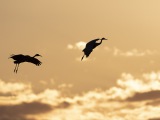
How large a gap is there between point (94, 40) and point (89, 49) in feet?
8.73

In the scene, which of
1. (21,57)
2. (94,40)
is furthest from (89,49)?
(21,57)

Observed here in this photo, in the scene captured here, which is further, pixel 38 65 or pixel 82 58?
→ pixel 38 65

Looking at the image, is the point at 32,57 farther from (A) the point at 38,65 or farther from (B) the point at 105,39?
(B) the point at 105,39

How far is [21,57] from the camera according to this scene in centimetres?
10100

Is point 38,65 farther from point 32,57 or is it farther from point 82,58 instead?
point 82,58

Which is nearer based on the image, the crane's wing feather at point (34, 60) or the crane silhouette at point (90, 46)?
the crane silhouette at point (90, 46)

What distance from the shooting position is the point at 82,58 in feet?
315

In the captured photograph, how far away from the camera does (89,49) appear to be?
323 feet

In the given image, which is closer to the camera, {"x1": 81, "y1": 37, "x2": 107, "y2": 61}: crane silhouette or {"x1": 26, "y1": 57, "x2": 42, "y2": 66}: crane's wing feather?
{"x1": 81, "y1": 37, "x2": 107, "y2": 61}: crane silhouette

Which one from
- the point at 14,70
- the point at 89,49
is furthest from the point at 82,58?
the point at 14,70

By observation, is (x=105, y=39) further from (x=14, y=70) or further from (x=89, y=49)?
(x=14, y=70)

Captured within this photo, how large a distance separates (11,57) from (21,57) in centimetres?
185

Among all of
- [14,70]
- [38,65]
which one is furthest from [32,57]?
[14,70]

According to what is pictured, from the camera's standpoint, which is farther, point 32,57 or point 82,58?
point 32,57
